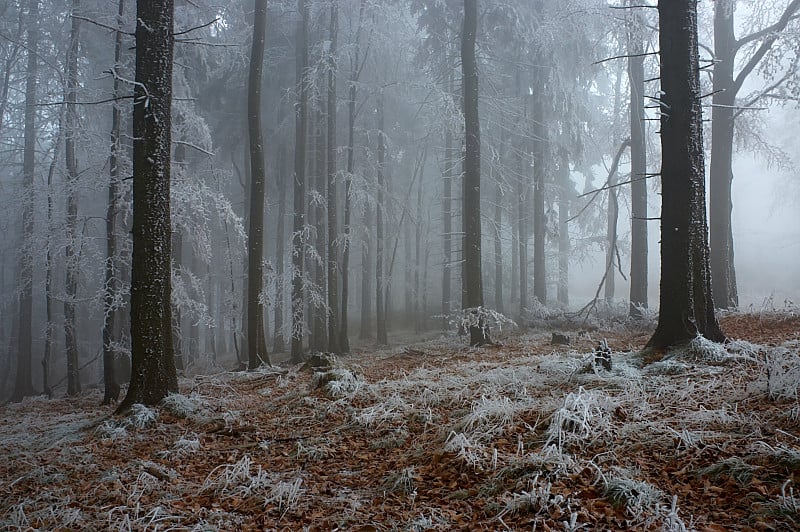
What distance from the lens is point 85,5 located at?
38.8ft

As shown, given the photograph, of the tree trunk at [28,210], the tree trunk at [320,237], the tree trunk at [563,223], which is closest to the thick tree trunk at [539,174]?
the tree trunk at [563,223]

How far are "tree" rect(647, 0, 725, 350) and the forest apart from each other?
3 cm

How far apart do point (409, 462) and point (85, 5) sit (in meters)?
13.6

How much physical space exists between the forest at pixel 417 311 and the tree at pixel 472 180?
0.22 ft

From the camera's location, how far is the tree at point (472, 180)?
35.1 feet

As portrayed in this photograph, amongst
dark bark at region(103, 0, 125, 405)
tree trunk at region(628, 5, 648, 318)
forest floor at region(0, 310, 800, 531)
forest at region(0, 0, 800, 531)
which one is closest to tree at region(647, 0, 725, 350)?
forest at region(0, 0, 800, 531)

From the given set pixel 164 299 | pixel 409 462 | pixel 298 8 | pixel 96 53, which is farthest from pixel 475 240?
pixel 96 53

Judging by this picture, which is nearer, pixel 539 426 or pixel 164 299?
pixel 539 426

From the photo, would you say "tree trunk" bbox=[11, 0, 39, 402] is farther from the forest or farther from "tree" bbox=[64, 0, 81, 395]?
"tree" bbox=[64, 0, 81, 395]

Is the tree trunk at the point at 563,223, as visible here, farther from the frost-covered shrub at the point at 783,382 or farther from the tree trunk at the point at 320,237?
the frost-covered shrub at the point at 783,382

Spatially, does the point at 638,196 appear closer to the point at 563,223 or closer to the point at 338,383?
the point at 563,223

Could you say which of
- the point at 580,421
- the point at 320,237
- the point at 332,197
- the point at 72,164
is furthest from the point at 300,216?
the point at 580,421

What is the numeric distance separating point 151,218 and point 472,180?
6.71 m

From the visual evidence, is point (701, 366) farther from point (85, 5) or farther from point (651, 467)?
point (85, 5)
